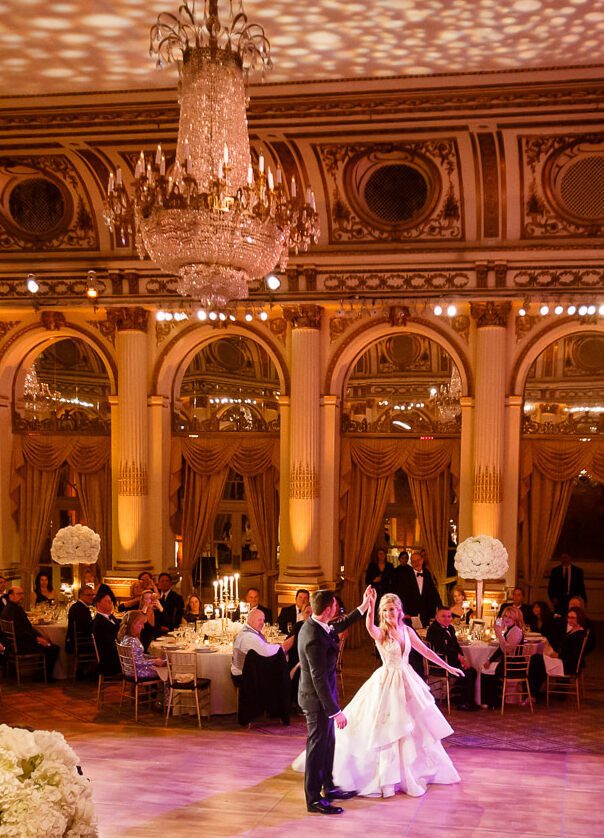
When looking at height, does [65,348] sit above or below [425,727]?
above

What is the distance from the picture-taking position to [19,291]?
12.6 meters

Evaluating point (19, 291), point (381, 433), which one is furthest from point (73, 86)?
point (381, 433)

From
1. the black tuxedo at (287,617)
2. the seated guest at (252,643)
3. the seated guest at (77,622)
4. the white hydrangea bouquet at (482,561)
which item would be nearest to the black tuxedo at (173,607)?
the seated guest at (77,622)

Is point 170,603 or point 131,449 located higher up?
point 131,449

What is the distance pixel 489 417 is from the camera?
1182 centimetres

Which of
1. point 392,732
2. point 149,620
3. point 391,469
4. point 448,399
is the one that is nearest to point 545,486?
point 391,469

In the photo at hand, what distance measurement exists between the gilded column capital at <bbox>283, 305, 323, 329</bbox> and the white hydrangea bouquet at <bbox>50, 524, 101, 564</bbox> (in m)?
3.85

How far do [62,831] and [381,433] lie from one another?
1084 centimetres

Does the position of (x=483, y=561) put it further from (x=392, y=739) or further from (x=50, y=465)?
(x=50, y=465)

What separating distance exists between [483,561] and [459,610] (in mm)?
811

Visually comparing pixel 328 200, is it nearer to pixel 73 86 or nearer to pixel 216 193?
pixel 73 86

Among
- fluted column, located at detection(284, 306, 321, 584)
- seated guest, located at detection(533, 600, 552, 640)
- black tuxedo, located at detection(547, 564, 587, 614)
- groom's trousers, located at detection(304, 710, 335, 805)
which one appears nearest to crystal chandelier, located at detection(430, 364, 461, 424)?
fluted column, located at detection(284, 306, 321, 584)

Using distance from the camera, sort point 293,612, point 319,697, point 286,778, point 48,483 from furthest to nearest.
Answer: point 48,483 < point 293,612 < point 286,778 < point 319,697

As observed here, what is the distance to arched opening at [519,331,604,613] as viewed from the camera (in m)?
12.3
